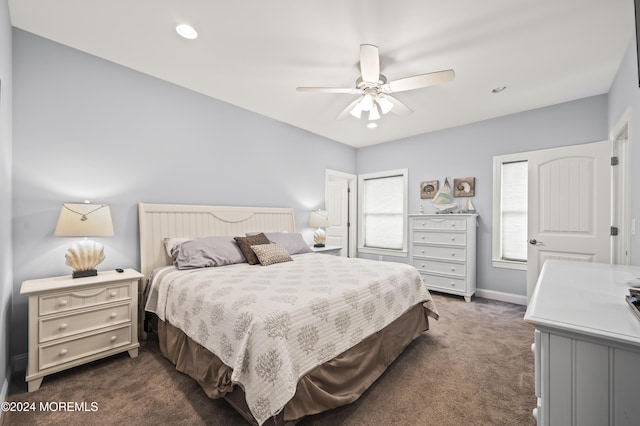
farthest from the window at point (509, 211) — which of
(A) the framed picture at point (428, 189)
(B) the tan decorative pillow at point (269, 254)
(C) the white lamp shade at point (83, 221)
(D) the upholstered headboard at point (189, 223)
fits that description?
(C) the white lamp shade at point (83, 221)

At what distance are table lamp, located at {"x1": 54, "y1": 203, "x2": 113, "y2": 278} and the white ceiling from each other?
145 centimetres

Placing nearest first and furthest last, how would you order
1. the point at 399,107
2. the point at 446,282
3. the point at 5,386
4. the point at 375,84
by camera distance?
the point at 5,386 → the point at 375,84 → the point at 399,107 → the point at 446,282

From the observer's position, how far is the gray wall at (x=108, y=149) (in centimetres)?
220

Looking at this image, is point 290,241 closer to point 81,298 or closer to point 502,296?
point 81,298

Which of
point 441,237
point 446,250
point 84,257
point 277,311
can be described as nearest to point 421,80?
point 277,311

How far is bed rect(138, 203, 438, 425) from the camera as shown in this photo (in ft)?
4.51

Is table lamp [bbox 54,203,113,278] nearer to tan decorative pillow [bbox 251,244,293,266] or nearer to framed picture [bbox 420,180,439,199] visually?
tan decorative pillow [bbox 251,244,293,266]

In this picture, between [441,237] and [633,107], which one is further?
[441,237]

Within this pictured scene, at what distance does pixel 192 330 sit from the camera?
184cm

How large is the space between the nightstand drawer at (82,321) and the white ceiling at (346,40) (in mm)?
2240

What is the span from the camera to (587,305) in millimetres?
996

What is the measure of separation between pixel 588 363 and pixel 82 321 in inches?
114

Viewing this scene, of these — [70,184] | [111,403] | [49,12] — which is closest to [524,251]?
[111,403]

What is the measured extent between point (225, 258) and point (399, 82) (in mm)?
2311
